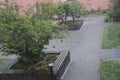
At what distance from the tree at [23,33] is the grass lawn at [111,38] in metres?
4.94

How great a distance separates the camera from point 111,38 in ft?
58.1

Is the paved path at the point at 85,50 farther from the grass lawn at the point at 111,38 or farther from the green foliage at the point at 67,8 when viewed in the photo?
the green foliage at the point at 67,8

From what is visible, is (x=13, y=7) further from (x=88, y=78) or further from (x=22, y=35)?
(x=88, y=78)

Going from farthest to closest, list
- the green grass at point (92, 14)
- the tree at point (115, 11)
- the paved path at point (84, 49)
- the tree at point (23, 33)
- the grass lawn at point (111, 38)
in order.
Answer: the green grass at point (92, 14) < the tree at point (115, 11) < the grass lawn at point (111, 38) < the paved path at point (84, 49) < the tree at point (23, 33)

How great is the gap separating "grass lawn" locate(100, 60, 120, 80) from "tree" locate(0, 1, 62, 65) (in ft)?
7.34

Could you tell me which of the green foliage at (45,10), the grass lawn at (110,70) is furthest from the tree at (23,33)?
the grass lawn at (110,70)

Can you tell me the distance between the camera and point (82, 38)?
19047mm

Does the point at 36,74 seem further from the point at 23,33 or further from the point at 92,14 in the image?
the point at 92,14

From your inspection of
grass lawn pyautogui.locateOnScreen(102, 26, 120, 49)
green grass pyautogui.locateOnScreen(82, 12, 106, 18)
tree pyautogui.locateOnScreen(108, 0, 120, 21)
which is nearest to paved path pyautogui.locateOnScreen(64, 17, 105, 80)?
grass lawn pyautogui.locateOnScreen(102, 26, 120, 49)

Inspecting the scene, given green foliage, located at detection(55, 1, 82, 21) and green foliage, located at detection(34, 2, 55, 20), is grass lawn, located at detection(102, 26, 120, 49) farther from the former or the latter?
green foliage, located at detection(34, 2, 55, 20)

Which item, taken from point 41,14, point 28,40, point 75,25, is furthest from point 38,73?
point 75,25

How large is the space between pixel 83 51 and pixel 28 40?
4778 millimetres

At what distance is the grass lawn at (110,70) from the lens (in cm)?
1092

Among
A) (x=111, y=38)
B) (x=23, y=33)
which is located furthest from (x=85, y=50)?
(x=23, y=33)
